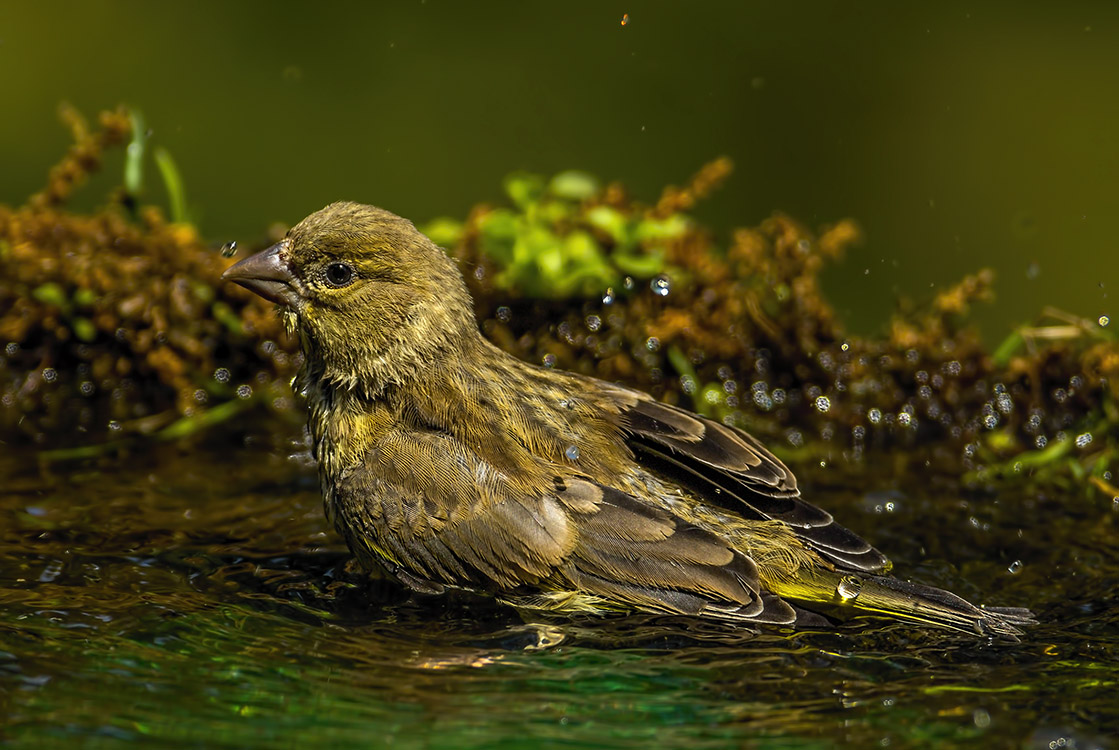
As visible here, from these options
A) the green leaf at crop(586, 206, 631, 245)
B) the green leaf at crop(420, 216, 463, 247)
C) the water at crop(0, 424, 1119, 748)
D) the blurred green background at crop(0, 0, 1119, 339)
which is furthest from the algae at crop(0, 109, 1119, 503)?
the blurred green background at crop(0, 0, 1119, 339)

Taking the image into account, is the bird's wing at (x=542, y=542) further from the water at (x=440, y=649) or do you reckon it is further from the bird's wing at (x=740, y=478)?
the bird's wing at (x=740, y=478)

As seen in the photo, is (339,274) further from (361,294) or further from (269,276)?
(269,276)

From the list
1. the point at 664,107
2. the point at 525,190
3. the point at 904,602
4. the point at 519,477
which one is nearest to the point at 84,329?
the point at 525,190

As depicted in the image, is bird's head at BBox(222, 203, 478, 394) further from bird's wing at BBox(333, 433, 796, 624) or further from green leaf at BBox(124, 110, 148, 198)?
green leaf at BBox(124, 110, 148, 198)

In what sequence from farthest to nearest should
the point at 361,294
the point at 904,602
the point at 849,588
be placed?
the point at 361,294 → the point at 849,588 → the point at 904,602

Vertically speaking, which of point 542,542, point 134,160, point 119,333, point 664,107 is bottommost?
point 542,542

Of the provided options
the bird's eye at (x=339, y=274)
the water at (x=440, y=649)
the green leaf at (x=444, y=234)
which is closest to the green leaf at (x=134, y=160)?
the green leaf at (x=444, y=234)
